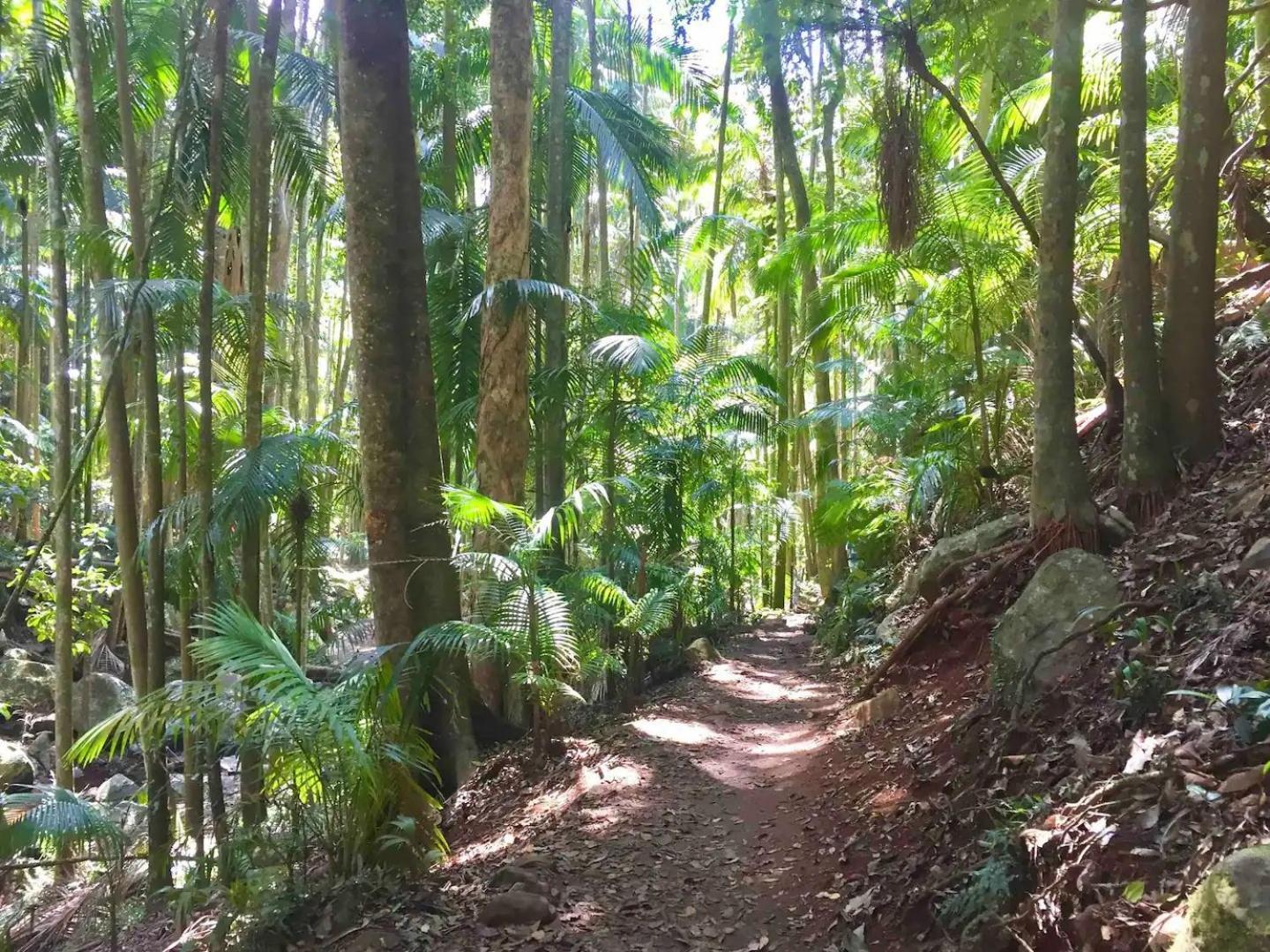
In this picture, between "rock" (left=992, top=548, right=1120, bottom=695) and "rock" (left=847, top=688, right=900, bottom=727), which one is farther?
"rock" (left=847, top=688, right=900, bottom=727)

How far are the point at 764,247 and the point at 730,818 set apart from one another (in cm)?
1651

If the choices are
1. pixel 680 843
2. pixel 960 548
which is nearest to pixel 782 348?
pixel 960 548

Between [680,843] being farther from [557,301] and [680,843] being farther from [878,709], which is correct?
[557,301]

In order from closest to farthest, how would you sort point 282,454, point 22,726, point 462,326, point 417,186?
point 417,186 < point 282,454 < point 462,326 < point 22,726

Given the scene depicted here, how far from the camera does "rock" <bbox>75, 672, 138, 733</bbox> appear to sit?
1339 cm

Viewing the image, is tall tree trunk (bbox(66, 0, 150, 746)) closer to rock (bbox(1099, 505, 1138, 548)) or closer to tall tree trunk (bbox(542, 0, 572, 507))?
tall tree trunk (bbox(542, 0, 572, 507))

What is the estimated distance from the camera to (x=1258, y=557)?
386cm

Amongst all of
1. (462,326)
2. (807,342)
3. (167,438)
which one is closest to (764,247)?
(807,342)

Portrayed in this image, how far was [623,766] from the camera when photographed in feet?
21.2

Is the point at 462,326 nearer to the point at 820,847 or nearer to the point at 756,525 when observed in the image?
the point at 820,847

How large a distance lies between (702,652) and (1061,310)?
24.3ft

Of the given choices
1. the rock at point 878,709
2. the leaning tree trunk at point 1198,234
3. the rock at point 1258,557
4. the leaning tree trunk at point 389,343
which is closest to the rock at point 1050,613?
the rock at point 1258,557

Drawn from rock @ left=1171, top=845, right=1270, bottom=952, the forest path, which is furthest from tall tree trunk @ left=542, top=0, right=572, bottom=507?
rock @ left=1171, top=845, right=1270, bottom=952

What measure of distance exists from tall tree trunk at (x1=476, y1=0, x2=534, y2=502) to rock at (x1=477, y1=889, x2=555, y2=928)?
4.28 metres
